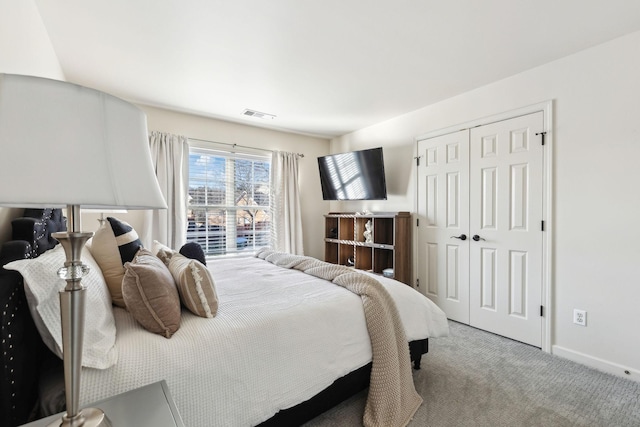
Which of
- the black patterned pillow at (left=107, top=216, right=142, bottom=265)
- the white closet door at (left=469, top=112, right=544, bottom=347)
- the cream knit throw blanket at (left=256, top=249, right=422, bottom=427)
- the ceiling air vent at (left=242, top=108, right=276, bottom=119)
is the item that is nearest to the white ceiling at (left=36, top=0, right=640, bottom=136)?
the ceiling air vent at (left=242, top=108, right=276, bottom=119)

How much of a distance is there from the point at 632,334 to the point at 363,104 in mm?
3139

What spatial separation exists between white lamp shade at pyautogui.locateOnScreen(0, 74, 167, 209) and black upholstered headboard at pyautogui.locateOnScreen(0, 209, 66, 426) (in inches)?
21.5

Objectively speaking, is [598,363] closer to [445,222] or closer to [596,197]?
[596,197]

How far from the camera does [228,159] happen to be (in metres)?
4.09

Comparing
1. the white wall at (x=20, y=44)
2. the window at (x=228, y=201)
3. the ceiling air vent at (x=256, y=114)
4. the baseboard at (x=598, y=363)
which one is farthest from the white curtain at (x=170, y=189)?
the baseboard at (x=598, y=363)

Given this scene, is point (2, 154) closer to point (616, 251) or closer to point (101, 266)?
point (101, 266)

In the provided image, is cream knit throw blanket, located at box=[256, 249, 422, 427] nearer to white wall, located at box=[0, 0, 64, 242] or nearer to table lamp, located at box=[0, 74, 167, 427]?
Answer: table lamp, located at box=[0, 74, 167, 427]

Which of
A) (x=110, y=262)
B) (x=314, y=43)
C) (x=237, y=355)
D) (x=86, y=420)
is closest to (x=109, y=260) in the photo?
(x=110, y=262)

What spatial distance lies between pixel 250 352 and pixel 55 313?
72 centimetres

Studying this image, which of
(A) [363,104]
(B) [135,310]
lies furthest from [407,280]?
(B) [135,310]

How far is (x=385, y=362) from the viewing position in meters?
1.63

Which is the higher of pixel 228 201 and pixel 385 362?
pixel 228 201

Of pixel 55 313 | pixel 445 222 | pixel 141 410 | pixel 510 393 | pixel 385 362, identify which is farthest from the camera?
pixel 445 222

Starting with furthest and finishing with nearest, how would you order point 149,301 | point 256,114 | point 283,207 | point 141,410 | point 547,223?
1. point 283,207
2. point 256,114
3. point 547,223
4. point 149,301
5. point 141,410
